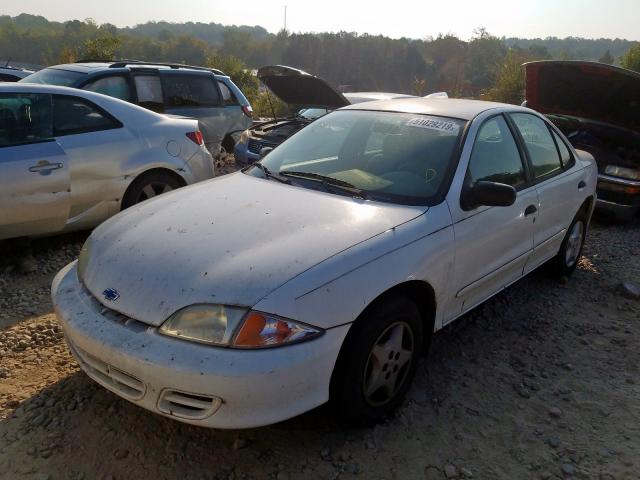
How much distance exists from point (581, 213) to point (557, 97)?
2.67 m

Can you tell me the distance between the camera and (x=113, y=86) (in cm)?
688

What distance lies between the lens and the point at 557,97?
21.7 feet

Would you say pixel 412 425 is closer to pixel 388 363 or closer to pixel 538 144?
pixel 388 363

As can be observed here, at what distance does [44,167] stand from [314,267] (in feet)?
9.46

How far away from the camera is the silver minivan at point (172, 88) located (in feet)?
22.1

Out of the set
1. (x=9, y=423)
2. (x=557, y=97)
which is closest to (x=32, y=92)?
(x=9, y=423)

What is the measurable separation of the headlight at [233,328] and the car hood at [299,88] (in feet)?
16.7

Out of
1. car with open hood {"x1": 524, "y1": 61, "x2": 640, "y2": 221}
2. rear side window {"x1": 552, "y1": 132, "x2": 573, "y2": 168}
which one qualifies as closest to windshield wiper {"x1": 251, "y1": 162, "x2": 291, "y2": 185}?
rear side window {"x1": 552, "y1": 132, "x2": 573, "y2": 168}

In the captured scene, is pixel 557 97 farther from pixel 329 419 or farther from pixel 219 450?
pixel 219 450

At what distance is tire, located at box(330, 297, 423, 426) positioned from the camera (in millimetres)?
2309

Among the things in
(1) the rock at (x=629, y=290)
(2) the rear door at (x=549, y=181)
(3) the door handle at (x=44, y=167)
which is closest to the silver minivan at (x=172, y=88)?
(3) the door handle at (x=44, y=167)

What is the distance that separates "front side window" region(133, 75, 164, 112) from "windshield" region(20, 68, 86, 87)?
797 mm

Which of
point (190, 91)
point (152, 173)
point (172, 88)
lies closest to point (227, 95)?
point (190, 91)

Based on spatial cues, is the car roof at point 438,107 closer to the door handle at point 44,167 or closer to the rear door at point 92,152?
the rear door at point 92,152
